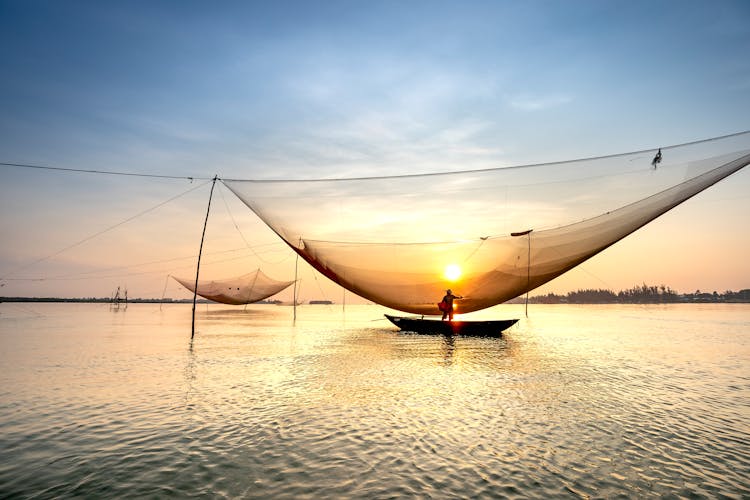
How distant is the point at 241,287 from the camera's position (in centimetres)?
4972

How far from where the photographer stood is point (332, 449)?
4.93 metres

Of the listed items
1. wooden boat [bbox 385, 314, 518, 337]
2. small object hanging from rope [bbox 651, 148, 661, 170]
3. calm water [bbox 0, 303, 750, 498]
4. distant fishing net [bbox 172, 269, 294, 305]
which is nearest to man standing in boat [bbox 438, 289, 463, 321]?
A: wooden boat [bbox 385, 314, 518, 337]

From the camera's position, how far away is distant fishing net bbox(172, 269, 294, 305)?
48188mm

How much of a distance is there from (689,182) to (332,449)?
431 inches

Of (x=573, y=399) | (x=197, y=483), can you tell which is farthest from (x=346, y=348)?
(x=197, y=483)

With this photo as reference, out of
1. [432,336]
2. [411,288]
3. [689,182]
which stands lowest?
[432,336]

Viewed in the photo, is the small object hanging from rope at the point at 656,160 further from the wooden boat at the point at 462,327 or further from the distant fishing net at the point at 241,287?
the distant fishing net at the point at 241,287

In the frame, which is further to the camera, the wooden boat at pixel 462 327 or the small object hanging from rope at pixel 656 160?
the wooden boat at pixel 462 327

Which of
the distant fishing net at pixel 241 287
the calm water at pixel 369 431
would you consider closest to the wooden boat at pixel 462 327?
the calm water at pixel 369 431

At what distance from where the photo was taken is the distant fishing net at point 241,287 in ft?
158

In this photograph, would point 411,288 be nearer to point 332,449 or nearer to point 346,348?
point 346,348

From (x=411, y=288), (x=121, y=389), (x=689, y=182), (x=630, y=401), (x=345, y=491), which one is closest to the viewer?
(x=345, y=491)

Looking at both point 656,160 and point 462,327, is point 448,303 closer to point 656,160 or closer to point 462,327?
point 462,327

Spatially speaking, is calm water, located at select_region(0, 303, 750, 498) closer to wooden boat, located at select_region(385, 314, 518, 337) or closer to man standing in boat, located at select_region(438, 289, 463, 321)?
man standing in boat, located at select_region(438, 289, 463, 321)
